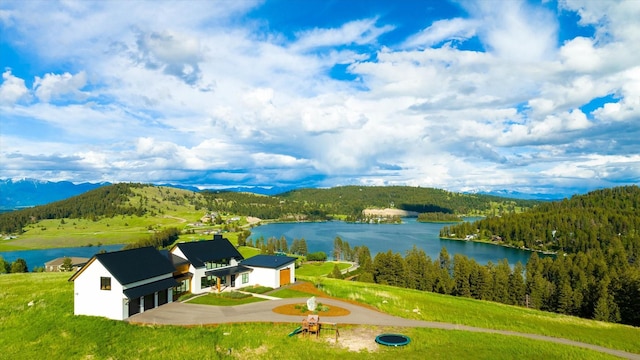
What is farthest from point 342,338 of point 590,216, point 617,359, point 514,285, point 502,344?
point 590,216

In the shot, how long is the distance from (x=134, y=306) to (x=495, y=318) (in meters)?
32.0

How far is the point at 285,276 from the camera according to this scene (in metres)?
48.1

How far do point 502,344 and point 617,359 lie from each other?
6.77 m

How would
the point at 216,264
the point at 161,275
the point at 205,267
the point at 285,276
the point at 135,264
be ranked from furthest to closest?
1. the point at 285,276
2. the point at 216,264
3. the point at 205,267
4. the point at 161,275
5. the point at 135,264

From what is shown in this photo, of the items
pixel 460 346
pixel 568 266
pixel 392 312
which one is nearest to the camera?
pixel 460 346

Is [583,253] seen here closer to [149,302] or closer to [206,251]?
[206,251]

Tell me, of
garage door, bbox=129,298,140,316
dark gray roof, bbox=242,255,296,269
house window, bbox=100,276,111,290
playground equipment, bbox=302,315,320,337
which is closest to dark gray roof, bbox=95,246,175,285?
house window, bbox=100,276,111,290

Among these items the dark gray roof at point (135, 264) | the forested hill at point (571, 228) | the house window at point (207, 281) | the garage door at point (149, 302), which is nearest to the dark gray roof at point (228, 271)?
the house window at point (207, 281)

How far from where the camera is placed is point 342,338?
92.6 feet

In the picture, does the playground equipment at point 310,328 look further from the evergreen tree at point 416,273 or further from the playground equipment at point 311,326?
the evergreen tree at point 416,273

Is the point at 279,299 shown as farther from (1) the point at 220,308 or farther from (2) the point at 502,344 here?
(2) the point at 502,344

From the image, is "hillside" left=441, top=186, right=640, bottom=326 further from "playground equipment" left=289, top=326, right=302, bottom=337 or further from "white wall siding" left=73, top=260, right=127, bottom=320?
"white wall siding" left=73, top=260, right=127, bottom=320

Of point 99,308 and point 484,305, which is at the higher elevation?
point 99,308

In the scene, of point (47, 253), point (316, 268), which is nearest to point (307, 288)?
point (316, 268)
